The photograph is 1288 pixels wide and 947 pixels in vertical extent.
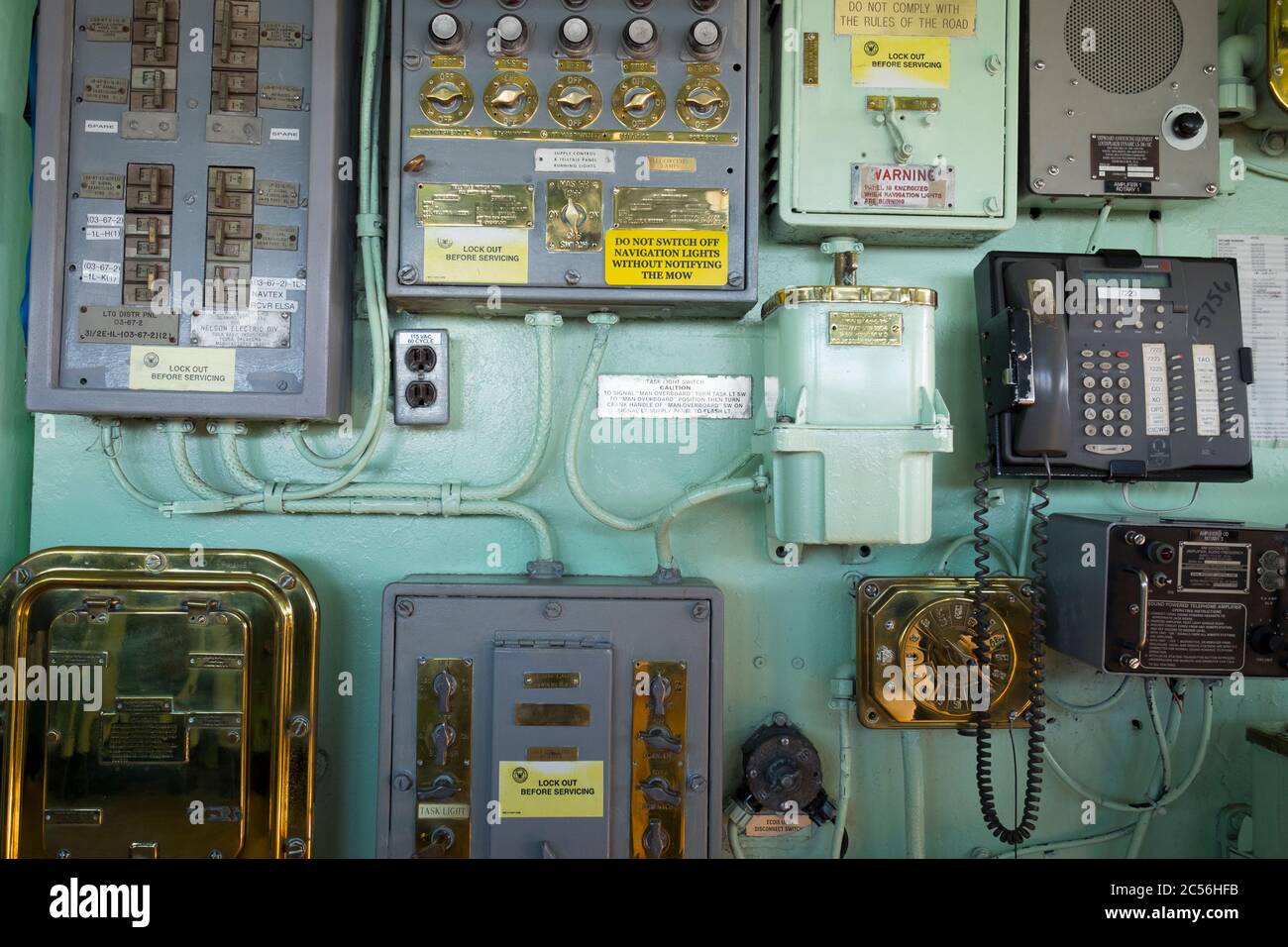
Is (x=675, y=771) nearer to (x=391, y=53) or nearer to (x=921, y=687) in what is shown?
(x=921, y=687)

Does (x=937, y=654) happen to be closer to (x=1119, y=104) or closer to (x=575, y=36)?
(x=1119, y=104)

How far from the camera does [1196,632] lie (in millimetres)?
1552

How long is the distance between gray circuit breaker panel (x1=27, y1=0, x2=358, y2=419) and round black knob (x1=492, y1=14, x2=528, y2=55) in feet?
1.06

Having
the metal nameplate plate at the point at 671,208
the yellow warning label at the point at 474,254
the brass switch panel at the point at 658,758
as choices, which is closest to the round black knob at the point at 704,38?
the metal nameplate plate at the point at 671,208

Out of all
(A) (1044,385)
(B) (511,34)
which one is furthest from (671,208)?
(A) (1044,385)

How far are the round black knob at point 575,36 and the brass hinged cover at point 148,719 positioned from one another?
4.01 feet

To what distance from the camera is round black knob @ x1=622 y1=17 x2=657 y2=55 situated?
159 cm

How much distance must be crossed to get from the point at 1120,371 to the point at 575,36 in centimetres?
130

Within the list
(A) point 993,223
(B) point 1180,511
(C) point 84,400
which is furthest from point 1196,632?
(C) point 84,400

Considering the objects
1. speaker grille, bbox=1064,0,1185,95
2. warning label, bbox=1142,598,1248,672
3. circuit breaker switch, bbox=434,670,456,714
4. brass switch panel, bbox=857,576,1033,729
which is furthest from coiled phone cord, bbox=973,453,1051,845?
circuit breaker switch, bbox=434,670,456,714

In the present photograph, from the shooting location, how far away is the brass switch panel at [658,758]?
5.02 ft

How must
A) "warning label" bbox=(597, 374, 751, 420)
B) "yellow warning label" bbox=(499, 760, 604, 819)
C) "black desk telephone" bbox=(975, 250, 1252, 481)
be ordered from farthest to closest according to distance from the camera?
"warning label" bbox=(597, 374, 751, 420)
"black desk telephone" bbox=(975, 250, 1252, 481)
"yellow warning label" bbox=(499, 760, 604, 819)

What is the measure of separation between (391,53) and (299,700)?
4.20ft

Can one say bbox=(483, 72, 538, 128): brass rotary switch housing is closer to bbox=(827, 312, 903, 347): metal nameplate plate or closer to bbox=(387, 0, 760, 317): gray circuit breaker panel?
bbox=(387, 0, 760, 317): gray circuit breaker panel
